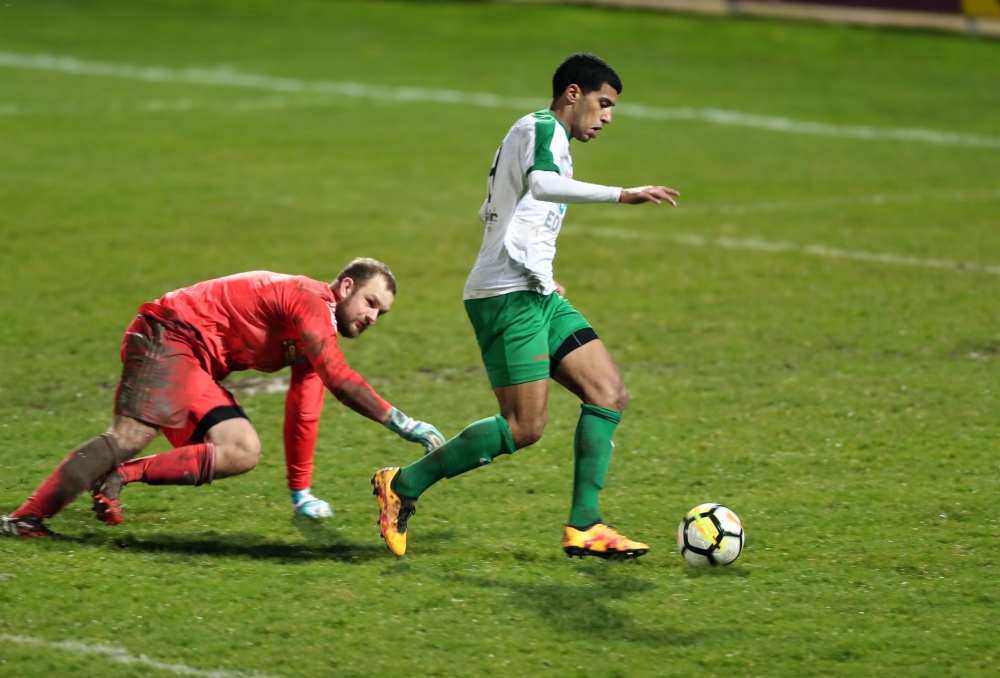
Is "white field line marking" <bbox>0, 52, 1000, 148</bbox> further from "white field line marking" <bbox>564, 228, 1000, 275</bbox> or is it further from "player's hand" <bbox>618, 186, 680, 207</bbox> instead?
"player's hand" <bbox>618, 186, 680, 207</bbox>

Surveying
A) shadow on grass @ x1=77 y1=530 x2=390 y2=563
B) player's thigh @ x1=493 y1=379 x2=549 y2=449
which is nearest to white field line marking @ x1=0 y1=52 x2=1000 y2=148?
player's thigh @ x1=493 y1=379 x2=549 y2=449

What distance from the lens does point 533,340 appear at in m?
5.80

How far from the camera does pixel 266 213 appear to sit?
1387 cm

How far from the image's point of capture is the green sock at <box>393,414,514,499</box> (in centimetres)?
577

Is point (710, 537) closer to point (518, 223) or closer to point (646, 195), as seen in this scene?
point (646, 195)

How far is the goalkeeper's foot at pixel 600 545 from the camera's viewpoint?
5660 millimetres

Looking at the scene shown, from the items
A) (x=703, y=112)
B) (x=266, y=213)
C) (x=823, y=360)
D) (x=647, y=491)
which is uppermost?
(x=703, y=112)

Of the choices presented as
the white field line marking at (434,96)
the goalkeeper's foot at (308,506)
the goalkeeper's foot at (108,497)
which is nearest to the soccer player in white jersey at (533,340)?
the goalkeeper's foot at (308,506)

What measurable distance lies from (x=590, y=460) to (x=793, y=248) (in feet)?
23.5

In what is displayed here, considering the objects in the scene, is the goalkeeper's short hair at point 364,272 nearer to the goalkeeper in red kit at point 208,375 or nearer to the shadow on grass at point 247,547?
the goalkeeper in red kit at point 208,375

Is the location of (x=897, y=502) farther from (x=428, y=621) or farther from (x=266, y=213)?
(x=266, y=213)

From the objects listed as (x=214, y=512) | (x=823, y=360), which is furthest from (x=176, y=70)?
(x=214, y=512)

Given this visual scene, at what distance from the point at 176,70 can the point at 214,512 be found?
18584 millimetres

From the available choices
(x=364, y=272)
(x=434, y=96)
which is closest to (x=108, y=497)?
(x=364, y=272)
